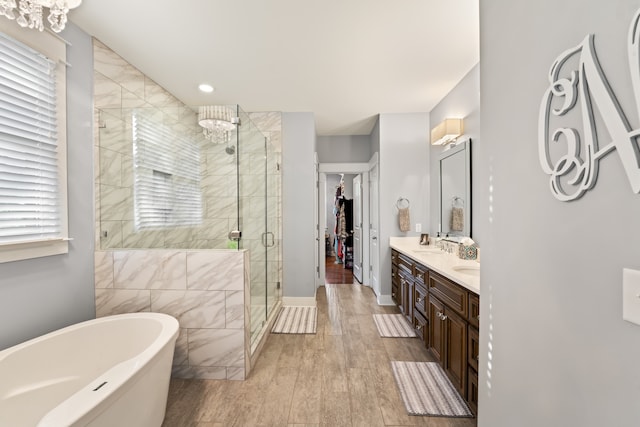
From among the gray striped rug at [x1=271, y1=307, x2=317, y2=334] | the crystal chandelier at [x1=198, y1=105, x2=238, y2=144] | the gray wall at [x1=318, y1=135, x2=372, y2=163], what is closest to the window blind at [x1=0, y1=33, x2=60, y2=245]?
the crystal chandelier at [x1=198, y1=105, x2=238, y2=144]

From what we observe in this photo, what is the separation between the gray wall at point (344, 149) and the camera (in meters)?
5.01

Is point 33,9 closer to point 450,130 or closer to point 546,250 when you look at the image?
point 546,250

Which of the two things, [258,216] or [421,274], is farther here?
[258,216]

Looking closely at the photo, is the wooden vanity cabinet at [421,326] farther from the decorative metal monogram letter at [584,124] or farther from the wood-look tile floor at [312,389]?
the decorative metal monogram letter at [584,124]

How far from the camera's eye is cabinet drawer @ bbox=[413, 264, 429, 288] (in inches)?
98.3

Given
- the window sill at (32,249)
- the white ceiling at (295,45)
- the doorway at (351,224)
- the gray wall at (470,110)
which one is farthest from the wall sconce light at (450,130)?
the window sill at (32,249)

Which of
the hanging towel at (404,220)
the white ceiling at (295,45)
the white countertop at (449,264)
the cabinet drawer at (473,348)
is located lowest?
the cabinet drawer at (473,348)

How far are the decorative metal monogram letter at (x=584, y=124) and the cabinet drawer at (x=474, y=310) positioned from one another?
1.06m

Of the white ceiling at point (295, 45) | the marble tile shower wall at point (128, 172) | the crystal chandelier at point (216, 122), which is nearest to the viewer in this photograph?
the white ceiling at point (295, 45)

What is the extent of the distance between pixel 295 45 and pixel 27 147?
1.95 metres

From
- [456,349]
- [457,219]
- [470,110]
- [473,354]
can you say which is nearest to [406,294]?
[457,219]

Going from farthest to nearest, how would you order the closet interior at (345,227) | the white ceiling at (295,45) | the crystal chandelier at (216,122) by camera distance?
the closet interior at (345,227), the crystal chandelier at (216,122), the white ceiling at (295,45)

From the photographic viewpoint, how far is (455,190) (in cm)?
312

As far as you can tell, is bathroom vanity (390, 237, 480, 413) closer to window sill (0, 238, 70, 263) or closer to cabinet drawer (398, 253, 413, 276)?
cabinet drawer (398, 253, 413, 276)
